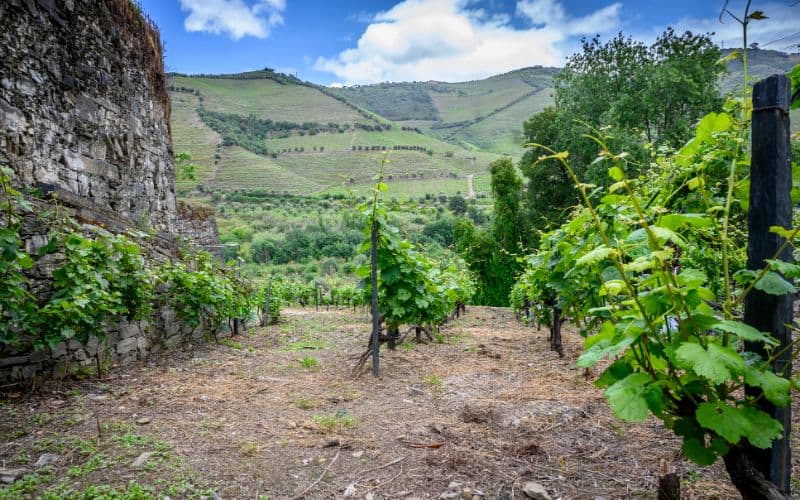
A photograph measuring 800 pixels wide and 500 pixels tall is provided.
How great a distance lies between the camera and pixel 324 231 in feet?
122

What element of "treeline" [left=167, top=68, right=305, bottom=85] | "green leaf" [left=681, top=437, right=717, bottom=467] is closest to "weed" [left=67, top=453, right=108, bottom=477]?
"green leaf" [left=681, top=437, right=717, bottom=467]

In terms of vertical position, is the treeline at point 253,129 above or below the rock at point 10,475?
above

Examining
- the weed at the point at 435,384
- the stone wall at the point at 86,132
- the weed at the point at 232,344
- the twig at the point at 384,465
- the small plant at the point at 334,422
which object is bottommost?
the weed at the point at 232,344

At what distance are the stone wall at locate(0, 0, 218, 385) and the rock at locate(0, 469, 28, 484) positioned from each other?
5.44ft

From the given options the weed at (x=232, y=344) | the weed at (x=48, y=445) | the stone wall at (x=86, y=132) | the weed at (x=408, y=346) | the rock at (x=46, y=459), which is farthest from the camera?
the weed at (x=408, y=346)

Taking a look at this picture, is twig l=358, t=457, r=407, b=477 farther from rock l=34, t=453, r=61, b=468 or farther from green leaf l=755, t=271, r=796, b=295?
green leaf l=755, t=271, r=796, b=295

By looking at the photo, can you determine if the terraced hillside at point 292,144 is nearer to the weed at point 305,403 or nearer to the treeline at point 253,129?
the treeline at point 253,129

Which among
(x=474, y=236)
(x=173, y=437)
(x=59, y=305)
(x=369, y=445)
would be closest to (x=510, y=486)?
(x=369, y=445)

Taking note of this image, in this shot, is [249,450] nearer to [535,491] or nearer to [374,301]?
[535,491]

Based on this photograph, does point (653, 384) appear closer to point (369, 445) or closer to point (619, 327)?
point (619, 327)

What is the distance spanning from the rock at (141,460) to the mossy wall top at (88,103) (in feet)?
11.9

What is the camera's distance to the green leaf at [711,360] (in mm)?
1224

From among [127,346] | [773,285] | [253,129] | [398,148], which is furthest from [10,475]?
[253,129]

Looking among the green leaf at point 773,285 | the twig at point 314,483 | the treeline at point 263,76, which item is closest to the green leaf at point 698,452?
the green leaf at point 773,285
